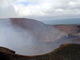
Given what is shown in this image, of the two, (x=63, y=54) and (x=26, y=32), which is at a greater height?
(x=63, y=54)

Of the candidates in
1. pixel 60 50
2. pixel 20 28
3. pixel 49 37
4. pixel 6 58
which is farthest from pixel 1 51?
pixel 20 28

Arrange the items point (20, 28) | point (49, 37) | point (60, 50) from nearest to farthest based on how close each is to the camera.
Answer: point (60, 50)
point (49, 37)
point (20, 28)

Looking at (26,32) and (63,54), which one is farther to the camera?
(26,32)

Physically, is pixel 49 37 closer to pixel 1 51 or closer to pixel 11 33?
pixel 11 33

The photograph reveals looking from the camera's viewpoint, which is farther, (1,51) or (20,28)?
(20,28)

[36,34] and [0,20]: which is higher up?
[0,20]

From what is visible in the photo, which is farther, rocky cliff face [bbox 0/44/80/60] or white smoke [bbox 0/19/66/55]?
white smoke [bbox 0/19/66/55]

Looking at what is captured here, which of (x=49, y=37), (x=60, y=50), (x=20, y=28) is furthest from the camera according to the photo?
(x=20, y=28)

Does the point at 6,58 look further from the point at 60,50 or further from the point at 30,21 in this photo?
the point at 30,21

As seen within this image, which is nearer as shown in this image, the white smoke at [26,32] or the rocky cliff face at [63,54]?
the rocky cliff face at [63,54]
